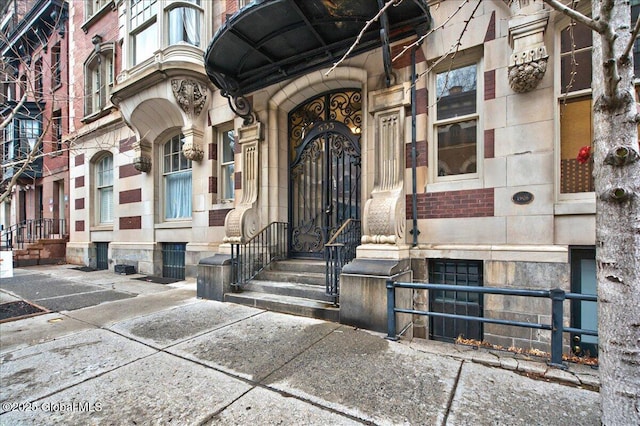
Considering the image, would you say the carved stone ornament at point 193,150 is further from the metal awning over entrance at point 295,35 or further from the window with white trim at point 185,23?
the window with white trim at point 185,23

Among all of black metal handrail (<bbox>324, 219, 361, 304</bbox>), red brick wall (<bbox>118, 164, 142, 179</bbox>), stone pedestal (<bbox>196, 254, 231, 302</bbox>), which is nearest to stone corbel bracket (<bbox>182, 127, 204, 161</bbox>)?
red brick wall (<bbox>118, 164, 142, 179</bbox>)

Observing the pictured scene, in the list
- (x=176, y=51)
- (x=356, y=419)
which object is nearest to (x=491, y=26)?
(x=356, y=419)

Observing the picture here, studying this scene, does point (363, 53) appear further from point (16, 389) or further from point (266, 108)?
point (16, 389)

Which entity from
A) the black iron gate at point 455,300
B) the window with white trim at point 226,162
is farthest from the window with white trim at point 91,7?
the black iron gate at point 455,300

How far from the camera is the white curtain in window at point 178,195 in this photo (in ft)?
30.8

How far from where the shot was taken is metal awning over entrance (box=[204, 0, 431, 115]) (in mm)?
4887

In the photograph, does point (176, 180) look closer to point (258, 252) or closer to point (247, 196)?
point (247, 196)

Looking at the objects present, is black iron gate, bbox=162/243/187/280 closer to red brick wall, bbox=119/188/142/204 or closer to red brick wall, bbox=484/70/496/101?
red brick wall, bbox=119/188/142/204

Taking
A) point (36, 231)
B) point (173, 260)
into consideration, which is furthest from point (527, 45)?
point (36, 231)

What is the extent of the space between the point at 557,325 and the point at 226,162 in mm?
7757

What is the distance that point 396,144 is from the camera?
5.49 meters

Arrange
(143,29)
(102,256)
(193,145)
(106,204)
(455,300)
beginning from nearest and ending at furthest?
(455,300)
(193,145)
(143,29)
(102,256)
(106,204)

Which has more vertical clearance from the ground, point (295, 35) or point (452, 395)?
point (295, 35)

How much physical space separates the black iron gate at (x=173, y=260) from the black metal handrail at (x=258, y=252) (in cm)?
345
